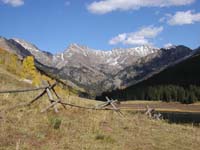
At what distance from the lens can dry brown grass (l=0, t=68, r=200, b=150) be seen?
48.5 ft

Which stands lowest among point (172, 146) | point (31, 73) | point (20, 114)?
point (172, 146)

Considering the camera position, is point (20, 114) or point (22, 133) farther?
point (20, 114)

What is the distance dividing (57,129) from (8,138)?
292 cm

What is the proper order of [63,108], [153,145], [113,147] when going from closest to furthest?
[113,147] < [153,145] < [63,108]

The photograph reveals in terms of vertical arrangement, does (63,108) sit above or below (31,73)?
below

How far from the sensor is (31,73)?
508ft

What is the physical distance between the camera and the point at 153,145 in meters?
16.7

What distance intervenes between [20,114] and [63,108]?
15.0ft

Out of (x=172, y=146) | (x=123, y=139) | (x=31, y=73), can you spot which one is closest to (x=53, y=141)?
(x=123, y=139)

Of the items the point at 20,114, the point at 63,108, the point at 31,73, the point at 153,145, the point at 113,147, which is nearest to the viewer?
the point at 113,147

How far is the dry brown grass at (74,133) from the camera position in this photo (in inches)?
582

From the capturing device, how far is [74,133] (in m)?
16.9

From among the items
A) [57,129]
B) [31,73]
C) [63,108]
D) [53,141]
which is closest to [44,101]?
[63,108]

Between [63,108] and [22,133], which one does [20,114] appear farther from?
[63,108]
